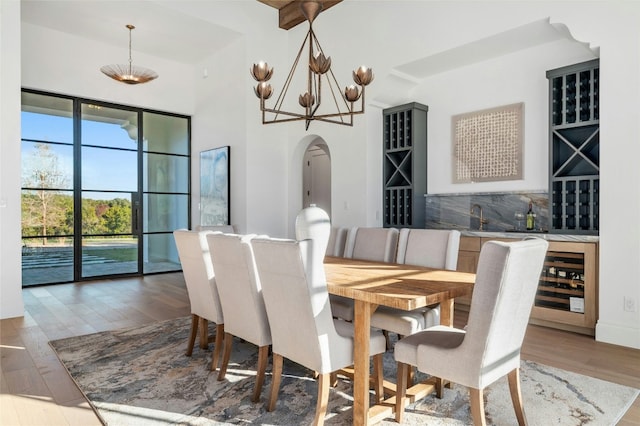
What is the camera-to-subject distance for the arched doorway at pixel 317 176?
277 inches

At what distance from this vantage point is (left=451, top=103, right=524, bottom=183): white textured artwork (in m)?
4.46

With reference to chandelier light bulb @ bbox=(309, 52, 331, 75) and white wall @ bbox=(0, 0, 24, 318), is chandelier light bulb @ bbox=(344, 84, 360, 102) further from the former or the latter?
white wall @ bbox=(0, 0, 24, 318)

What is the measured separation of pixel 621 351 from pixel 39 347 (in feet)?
15.2

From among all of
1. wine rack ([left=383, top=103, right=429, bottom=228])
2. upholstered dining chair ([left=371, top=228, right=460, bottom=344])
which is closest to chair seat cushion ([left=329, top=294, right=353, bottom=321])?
upholstered dining chair ([left=371, top=228, right=460, bottom=344])

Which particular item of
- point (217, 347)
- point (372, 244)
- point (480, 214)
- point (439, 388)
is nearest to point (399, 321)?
point (439, 388)

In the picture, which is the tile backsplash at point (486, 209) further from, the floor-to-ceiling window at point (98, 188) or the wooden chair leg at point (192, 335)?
the floor-to-ceiling window at point (98, 188)

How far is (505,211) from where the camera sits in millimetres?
4547

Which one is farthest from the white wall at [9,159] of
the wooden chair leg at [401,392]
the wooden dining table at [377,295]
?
the wooden chair leg at [401,392]

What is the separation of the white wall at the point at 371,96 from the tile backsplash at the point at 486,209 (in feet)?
0.42

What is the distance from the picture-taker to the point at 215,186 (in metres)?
6.75

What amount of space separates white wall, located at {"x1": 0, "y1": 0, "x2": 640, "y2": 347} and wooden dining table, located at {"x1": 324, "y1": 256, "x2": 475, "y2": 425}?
2.00 meters

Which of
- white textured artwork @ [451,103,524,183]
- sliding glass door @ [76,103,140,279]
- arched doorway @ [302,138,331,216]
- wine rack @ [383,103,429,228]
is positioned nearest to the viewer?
white textured artwork @ [451,103,524,183]

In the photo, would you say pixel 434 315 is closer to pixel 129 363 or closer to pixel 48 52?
pixel 129 363

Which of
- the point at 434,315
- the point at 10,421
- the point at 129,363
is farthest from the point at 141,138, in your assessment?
the point at 434,315
